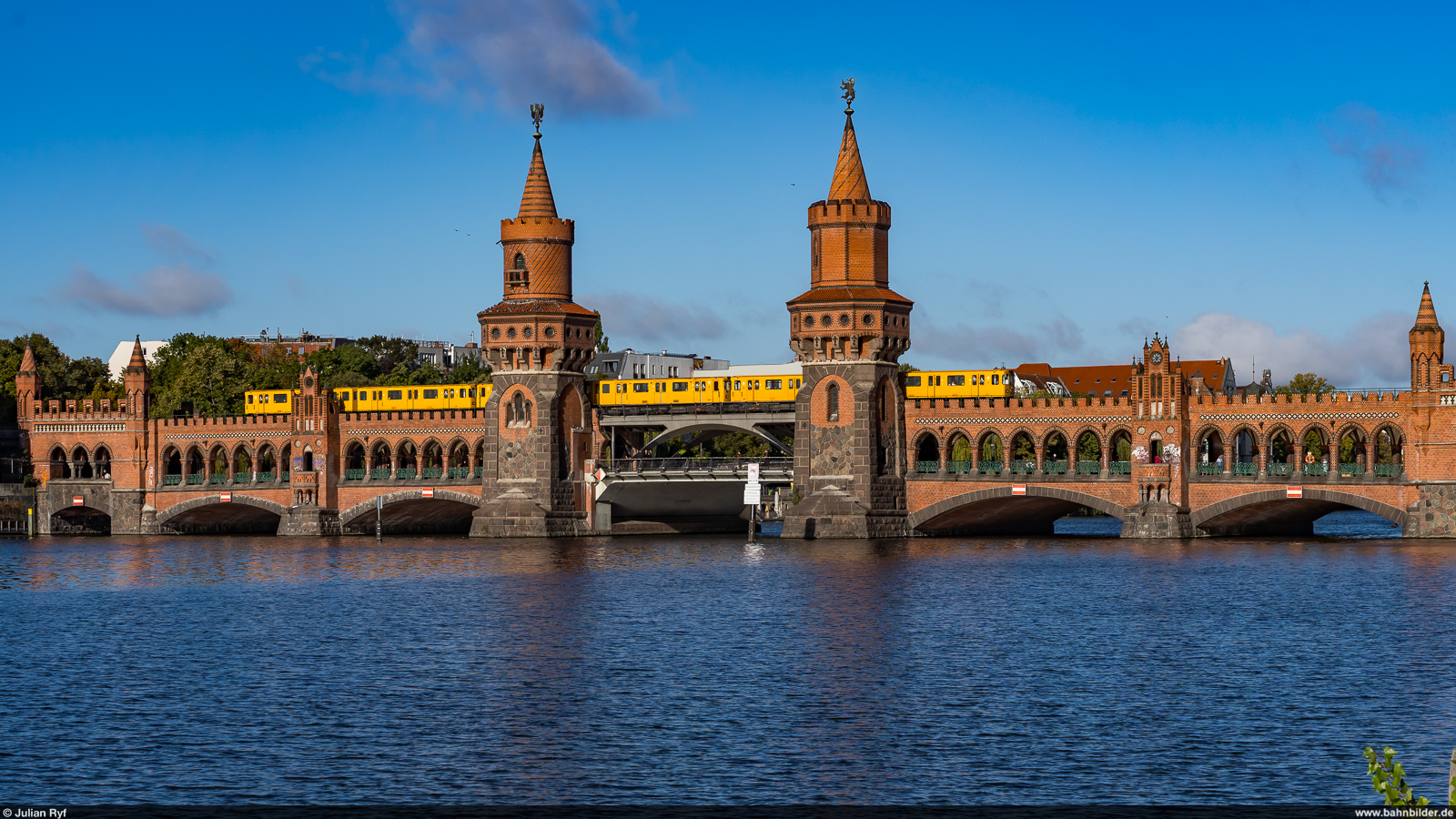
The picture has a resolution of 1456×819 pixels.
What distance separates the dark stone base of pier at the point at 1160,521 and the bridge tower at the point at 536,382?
35.4 metres

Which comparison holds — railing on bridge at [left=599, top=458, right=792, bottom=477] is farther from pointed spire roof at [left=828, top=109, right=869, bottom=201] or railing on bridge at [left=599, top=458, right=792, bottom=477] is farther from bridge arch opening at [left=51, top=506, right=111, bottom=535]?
bridge arch opening at [left=51, top=506, right=111, bottom=535]

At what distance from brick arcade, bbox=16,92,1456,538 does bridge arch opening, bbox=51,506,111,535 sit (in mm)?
1673

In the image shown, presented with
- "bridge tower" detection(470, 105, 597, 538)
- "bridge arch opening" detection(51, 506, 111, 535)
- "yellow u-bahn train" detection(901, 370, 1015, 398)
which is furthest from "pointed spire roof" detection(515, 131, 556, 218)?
"bridge arch opening" detection(51, 506, 111, 535)

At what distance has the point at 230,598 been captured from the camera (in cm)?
7044

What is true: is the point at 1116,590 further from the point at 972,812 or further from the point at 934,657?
the point at 972,812

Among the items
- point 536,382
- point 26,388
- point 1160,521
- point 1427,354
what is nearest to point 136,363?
point 26,388

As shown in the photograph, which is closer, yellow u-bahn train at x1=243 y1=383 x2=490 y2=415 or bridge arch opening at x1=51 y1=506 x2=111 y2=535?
yellow u-bahn train at x1=243 y1=383 x2=490 y2=415

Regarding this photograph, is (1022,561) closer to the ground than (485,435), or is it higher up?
closer to the ground

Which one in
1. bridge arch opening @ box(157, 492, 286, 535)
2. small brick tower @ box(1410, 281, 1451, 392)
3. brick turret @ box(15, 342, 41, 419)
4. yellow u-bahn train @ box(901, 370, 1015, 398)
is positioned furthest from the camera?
brick turret @ box(15, 342, 41, 419)

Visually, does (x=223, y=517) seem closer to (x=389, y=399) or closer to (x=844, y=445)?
(x=389, y=399)

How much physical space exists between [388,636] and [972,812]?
30.5 metres

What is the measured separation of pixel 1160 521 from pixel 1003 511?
13307 mm

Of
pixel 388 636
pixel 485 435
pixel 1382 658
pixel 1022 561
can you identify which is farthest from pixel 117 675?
pixel 485 435

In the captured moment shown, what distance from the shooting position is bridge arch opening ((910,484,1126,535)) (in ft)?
319
